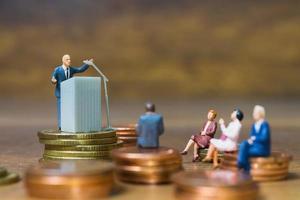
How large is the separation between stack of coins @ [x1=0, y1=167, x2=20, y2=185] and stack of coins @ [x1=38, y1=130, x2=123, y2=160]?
52 cm

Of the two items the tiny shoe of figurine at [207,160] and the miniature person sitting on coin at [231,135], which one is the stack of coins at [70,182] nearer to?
the miniature person sitting on coin at [231,135]

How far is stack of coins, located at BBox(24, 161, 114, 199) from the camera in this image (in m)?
3.44

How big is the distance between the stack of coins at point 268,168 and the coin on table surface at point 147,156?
2.00 feet

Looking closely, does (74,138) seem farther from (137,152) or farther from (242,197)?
(242,197)

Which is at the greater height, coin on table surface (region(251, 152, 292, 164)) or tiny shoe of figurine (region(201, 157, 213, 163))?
coin on table surface (region(251, 152, 292, 164))

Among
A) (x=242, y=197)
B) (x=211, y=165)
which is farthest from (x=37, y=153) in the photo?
(x=242, y=197)

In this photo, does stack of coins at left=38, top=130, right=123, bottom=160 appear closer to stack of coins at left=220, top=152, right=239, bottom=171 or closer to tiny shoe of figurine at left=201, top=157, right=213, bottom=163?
tiny shoe of figurine at left=201, top=157, right=213, bottom=163

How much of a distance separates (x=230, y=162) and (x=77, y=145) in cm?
139

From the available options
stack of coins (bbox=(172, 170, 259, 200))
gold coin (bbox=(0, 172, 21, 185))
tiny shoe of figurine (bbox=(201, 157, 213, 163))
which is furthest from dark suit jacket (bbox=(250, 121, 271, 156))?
gold coin (bbox=(0, 172, 21, 185))

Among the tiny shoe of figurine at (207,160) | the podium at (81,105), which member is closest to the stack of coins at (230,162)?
the tiny shoe of figurine at (207,160)

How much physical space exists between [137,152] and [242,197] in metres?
1.06

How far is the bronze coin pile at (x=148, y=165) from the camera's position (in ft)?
12.9

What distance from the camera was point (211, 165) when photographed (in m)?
4.85

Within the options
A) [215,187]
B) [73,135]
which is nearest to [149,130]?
[73,135]
